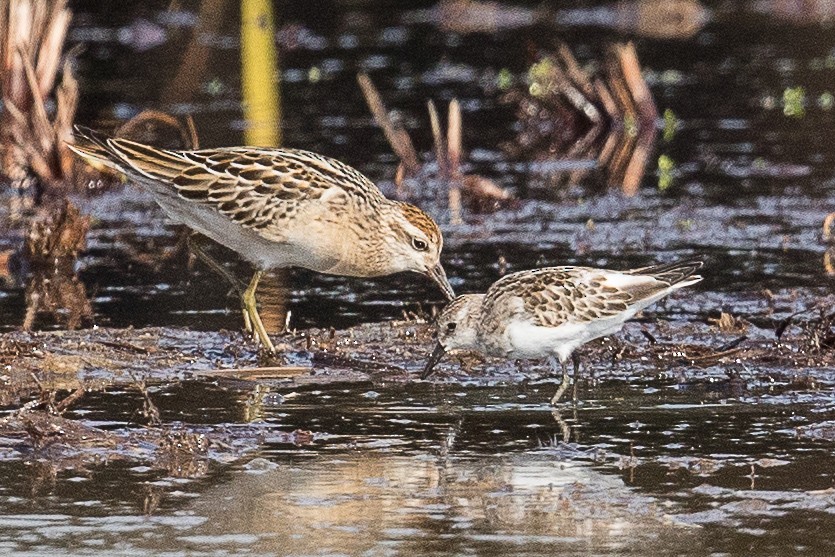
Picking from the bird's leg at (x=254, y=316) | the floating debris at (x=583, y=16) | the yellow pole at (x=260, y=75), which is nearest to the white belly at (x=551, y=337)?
the bird's leg at (x=254, y=316)

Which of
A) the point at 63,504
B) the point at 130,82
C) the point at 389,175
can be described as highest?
the point at 130,82

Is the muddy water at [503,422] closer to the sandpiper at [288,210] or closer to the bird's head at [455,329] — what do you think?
the bird's head at [455,329]

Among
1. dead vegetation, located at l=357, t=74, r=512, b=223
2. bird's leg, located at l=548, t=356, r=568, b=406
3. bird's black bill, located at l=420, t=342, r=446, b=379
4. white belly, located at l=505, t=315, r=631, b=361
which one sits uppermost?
dead vegetation, located at l=357, t=74, r=512, b=223

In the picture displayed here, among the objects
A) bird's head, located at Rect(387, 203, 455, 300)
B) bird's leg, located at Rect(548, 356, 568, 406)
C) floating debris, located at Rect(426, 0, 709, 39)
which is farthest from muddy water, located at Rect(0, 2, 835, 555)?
floating debris, located at Rect(426, 0, 709, 39)

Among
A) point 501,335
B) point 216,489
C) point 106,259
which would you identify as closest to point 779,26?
point 106,259

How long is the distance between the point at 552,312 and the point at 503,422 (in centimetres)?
78

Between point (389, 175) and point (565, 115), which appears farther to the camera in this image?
point (565, 115)

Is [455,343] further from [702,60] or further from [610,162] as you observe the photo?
[702,60]

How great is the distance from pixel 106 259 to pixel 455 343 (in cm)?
418

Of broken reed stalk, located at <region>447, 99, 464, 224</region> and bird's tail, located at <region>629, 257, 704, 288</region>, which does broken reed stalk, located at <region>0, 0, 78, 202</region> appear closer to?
broken reed stalk, located at <region>447, 99, 464, 224</region>

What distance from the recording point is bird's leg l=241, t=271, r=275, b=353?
9.02m

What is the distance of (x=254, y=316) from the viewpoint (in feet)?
30.4

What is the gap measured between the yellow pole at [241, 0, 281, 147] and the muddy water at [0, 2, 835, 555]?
36 centimetres

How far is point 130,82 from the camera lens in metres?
19.4
